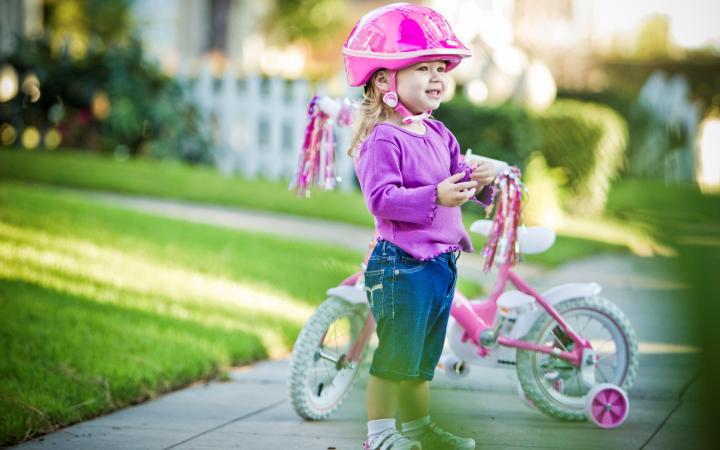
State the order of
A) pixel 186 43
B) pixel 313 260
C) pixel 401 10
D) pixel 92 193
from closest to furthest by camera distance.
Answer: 1. pixel 401 10
2. pixel 313 260
3. pixel 92 193
4. pixel 186 43

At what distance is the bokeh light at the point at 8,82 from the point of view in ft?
41.2

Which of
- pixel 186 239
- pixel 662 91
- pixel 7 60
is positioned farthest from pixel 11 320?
pixel 662 91

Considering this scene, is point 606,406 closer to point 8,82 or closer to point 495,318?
point 495,318

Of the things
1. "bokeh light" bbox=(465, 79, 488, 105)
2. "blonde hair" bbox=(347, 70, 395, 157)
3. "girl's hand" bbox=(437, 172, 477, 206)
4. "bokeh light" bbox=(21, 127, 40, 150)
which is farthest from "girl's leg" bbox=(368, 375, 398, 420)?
"bokeh light" bbox=(21, 127, 40, 150)

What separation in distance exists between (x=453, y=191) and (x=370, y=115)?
0.45 meters

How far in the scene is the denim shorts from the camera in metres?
3.00

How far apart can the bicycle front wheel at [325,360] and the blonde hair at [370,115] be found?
2.52 feet

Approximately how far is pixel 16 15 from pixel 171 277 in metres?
9.88

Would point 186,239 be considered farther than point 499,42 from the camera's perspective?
No

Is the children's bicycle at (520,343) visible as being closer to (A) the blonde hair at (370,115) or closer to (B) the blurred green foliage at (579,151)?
(A) the blonde hair at (370,115)

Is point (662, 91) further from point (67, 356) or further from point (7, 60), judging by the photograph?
point (67, 356)

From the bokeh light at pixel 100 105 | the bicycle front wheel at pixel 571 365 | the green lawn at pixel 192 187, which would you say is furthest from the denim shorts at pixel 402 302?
the bokeh light at pixel 100 105

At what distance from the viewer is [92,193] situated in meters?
9.39

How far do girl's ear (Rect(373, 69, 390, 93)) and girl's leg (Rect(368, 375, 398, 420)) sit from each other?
912 millimetres
